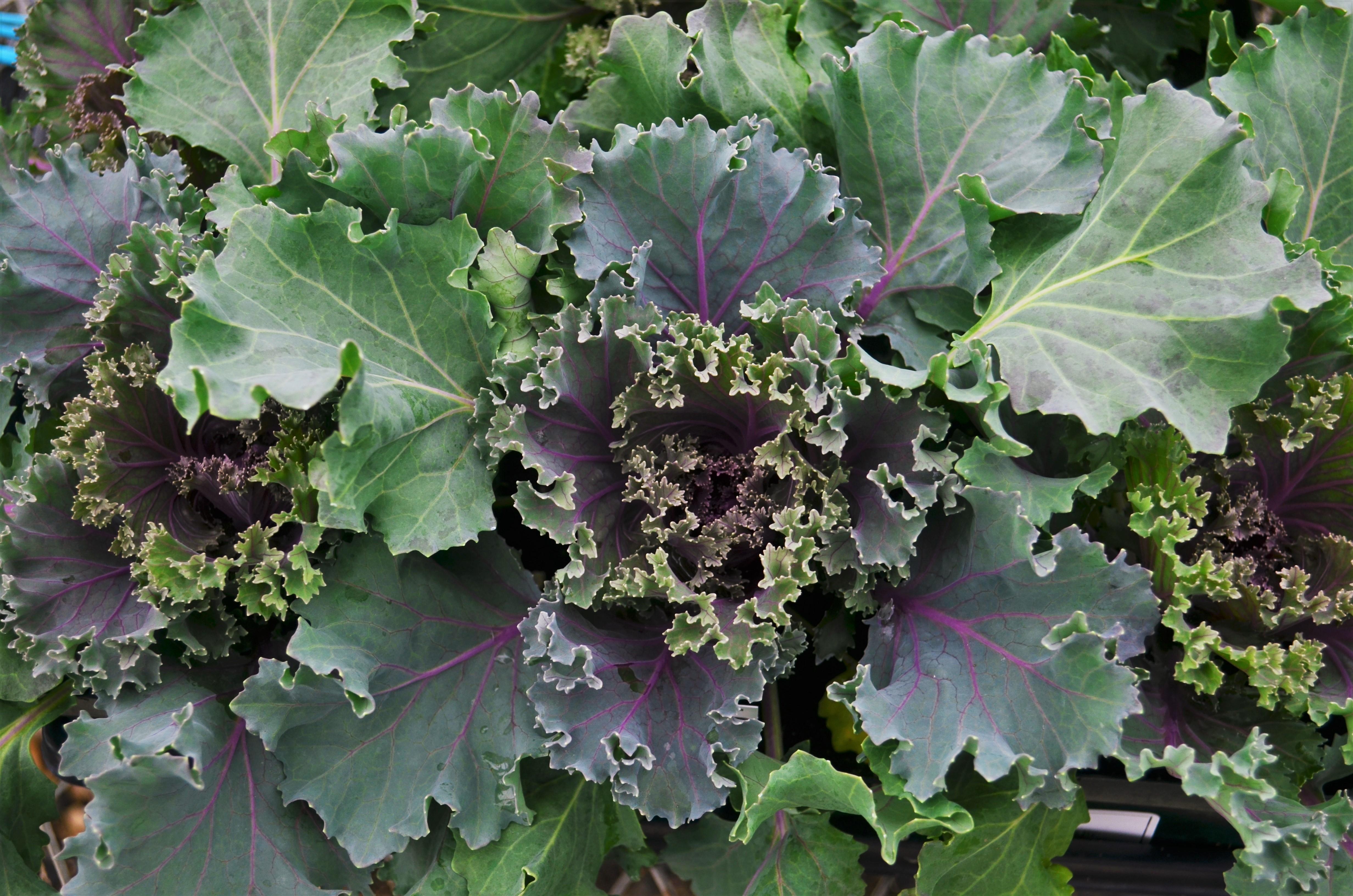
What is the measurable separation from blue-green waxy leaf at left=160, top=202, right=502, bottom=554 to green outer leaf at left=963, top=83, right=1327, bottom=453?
0.85m

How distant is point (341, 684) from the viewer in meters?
1.56

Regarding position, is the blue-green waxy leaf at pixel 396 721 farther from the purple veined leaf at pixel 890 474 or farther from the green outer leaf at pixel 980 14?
the green outer leaf at pixel 980 14

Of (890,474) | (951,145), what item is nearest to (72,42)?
(951,145)

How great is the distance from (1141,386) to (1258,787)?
0.58m

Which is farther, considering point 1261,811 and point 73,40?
point 73,40

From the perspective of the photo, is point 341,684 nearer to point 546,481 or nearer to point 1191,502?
point 546,481

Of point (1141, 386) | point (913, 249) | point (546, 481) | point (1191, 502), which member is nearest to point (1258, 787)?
point (1191, 502)

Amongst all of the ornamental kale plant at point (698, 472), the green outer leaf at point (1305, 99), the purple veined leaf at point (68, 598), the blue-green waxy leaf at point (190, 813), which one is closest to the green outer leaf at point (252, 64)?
the ornamental kale plant at point (698, 472)

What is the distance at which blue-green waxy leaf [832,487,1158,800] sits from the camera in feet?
4.68

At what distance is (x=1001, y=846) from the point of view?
174 cm

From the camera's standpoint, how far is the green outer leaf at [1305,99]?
1780 mm

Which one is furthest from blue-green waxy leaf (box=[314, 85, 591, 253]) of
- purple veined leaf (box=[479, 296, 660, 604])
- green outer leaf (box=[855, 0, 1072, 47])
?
green outer leaf (box=[855, 0, 1072, 47])

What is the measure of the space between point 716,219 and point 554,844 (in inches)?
43.5

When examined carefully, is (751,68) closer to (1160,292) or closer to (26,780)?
(1160,292)
